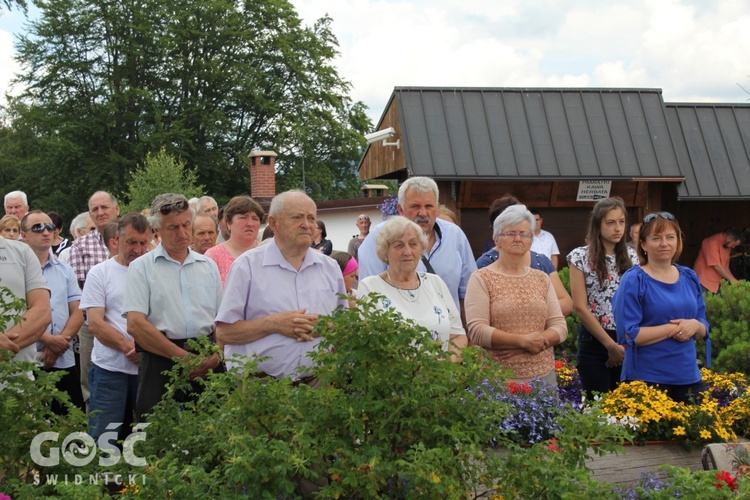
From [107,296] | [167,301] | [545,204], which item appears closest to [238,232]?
[107,296]

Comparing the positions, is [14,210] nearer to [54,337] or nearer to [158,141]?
[54,337]

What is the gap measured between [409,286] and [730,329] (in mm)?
4003

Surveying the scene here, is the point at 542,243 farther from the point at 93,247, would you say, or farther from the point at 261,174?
the point at 261,174

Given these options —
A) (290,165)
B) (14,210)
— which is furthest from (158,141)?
(14,210)

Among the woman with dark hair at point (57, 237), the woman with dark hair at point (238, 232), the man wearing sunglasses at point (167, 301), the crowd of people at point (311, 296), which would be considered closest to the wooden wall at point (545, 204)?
the crowd of people at point (311, 296)

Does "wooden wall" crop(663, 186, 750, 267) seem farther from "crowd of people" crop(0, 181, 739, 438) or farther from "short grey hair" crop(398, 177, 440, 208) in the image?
"short grey hair" crop(398, 177, 440, 208)

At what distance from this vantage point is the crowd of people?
14.9 feet

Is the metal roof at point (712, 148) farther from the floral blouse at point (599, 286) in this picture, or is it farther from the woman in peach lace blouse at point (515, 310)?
the woman in peach lace blouse at point (515, 310)

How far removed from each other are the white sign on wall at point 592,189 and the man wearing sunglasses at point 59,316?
7.60 m

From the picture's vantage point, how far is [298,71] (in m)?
36.3

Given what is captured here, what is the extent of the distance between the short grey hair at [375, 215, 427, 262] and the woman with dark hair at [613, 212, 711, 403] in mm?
1593

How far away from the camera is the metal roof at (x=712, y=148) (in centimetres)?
1195

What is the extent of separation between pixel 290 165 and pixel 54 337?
30199 millimetres

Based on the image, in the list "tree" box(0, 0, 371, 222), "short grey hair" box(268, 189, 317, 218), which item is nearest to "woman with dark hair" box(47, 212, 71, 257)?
"short grey hair" box(268, 189, 317, 218)
